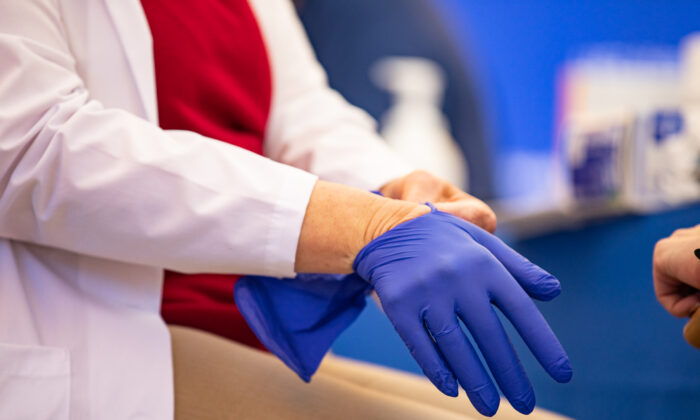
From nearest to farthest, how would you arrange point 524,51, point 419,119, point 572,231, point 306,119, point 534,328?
point 534,328 → point 306,119 → point 572,231 → point 419,119 → point 524,51

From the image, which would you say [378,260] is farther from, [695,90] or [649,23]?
[649,23]

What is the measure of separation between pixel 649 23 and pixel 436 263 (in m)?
2.76

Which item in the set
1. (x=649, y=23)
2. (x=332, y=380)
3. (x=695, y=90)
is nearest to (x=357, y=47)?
(x=649, y=23)

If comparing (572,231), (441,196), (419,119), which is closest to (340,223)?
(441,196)

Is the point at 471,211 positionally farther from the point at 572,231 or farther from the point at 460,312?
the point at 572,231

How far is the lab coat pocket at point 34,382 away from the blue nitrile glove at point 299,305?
20cm

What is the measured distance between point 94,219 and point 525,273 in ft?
1.41

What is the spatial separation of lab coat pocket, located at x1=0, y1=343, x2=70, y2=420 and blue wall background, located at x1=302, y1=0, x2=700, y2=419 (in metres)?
1.37

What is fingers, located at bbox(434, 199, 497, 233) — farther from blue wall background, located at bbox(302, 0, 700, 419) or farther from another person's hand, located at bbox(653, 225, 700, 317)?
blue wall background, located at bbox(302, 0, 700, 419)

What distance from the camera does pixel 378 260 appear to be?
0.62 m

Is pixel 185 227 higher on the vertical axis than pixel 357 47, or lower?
higher

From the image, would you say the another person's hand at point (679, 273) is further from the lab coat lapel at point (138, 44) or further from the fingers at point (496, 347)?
the lab coat lapel at point (138, 44)

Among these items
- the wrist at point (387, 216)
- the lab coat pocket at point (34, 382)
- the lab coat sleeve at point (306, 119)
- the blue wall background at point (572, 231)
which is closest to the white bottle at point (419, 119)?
the blue wall background at point (572, 231)

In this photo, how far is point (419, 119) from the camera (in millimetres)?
2773
